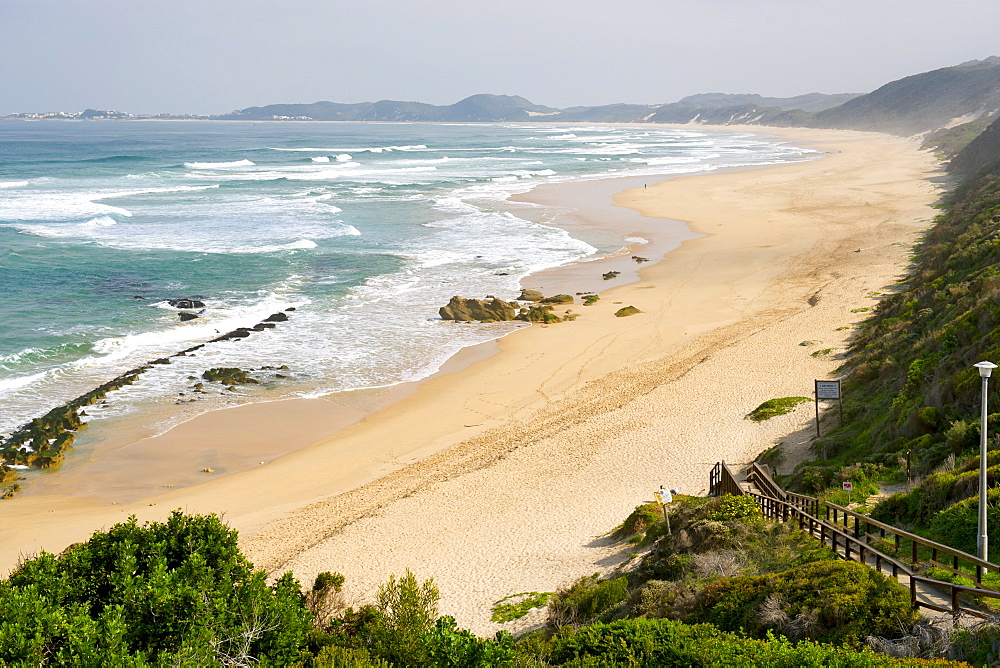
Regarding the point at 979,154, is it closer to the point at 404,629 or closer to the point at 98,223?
the point at 98,223

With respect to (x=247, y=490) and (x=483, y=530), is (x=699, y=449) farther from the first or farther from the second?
(x=247, y=490)

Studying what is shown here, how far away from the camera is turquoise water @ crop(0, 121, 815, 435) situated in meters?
22.7

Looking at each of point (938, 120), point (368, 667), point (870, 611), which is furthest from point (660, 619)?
point (938, 120)

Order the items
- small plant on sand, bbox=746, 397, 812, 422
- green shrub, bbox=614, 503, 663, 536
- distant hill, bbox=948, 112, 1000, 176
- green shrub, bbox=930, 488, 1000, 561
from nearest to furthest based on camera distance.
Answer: green shrub, bbox=930, 488, 1000, 561
green shrub, bbox=614, 503, 663, 536
small plant on sand, bbox=746, 397, 812, 422
distant hill, bbox=948, 112, 1000, 176

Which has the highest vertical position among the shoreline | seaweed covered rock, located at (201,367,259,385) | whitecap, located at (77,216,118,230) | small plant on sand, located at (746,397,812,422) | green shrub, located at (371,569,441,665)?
whitecap, located at (77,216,118,230)

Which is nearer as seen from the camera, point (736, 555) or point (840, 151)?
point (736, 555)

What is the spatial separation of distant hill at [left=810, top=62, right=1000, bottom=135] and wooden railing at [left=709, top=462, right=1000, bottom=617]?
448ft

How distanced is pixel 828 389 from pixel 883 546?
19.8 feet

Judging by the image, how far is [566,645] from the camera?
749 centimetres

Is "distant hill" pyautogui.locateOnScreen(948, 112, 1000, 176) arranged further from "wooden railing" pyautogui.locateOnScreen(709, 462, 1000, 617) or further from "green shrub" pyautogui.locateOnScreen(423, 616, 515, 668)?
"green shrub" pyautogui.locateOnScreen(423, 616, 515, 668)

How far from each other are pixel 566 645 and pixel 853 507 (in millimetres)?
5340

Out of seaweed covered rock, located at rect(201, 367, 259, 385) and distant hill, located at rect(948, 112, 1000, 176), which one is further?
distant hill, located at rect(948, 112, 1000, 176)

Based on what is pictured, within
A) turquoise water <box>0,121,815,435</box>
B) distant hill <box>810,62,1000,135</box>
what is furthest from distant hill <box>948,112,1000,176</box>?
distant hill <box>810,62,1000,135</box>

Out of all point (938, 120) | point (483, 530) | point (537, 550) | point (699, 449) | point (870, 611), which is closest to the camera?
point (870, 611)
